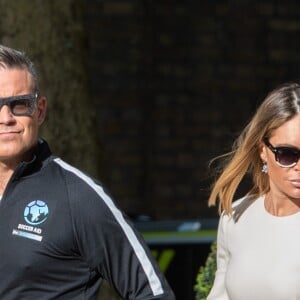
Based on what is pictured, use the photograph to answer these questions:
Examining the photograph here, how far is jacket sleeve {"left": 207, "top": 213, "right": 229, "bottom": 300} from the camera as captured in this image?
4.31 m

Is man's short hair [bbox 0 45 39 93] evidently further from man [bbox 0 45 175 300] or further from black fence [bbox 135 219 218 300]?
black fence [bbox 135 219 218 300]

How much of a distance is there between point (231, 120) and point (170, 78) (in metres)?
0.67

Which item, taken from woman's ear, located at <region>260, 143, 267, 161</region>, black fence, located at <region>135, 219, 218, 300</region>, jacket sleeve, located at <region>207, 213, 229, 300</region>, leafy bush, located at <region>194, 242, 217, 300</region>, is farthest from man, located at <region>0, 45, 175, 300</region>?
black fence, located at <region>135, 219, 218, 300</region>

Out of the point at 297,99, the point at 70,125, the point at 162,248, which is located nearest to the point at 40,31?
the point at 70,125

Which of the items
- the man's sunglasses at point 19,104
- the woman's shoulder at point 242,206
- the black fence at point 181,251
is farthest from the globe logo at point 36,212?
the black fence at point 181,251

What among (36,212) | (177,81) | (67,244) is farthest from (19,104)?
(177,81)

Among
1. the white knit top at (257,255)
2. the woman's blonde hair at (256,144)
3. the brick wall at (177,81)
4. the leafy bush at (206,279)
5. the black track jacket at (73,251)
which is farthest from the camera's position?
the brick wall at (177,81)

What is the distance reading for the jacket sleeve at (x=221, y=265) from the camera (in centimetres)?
431

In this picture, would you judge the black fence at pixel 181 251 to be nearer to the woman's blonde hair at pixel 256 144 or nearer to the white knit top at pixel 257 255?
the woman's blonde hair at pixel 256 144

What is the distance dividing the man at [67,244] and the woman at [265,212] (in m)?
0.50

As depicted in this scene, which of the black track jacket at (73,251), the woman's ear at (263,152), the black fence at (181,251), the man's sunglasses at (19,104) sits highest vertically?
the man's sunglasses at (19,104)

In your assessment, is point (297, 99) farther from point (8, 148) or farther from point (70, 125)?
point (70, 125)

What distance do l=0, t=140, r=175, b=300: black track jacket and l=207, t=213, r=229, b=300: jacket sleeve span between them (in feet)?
2.16

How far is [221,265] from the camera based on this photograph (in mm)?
4379
